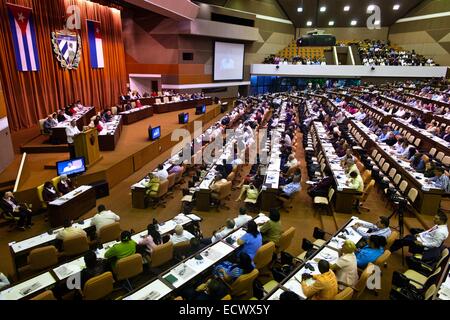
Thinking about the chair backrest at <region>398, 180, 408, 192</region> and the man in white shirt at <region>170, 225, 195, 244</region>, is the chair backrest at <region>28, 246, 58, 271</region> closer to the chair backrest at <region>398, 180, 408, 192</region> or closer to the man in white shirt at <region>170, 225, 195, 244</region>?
the man in white shirt at <region>170, 225, 195, 244</region>

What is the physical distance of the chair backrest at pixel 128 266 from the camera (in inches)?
197

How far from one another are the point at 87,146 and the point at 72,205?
2539mm

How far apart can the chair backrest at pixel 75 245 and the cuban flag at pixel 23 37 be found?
→ 32.3 ft

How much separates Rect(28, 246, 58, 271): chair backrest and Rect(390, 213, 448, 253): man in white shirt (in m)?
6.28

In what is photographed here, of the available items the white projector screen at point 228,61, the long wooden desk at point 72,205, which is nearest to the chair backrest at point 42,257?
the long wooden desk at point 72,205

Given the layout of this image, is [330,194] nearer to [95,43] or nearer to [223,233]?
[223,233]

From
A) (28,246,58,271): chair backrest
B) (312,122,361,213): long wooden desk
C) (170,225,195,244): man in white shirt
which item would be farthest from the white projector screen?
(28,246,58,271): chair backrest

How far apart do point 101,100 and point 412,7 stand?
1202 inches

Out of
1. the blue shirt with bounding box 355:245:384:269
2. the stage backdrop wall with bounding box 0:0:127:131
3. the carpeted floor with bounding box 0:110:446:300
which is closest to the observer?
the blue shirt with bounding box 355:245:384:269

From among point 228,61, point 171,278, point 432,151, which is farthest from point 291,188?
point 228,61

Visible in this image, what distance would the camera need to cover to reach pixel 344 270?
4.83m

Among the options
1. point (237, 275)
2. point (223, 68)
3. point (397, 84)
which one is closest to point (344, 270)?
point (237, 275)

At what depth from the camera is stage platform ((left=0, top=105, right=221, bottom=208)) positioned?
28.5ft

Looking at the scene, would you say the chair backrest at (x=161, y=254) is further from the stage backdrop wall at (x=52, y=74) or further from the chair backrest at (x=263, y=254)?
the stage backdrop wall at (x=52, y=74)
